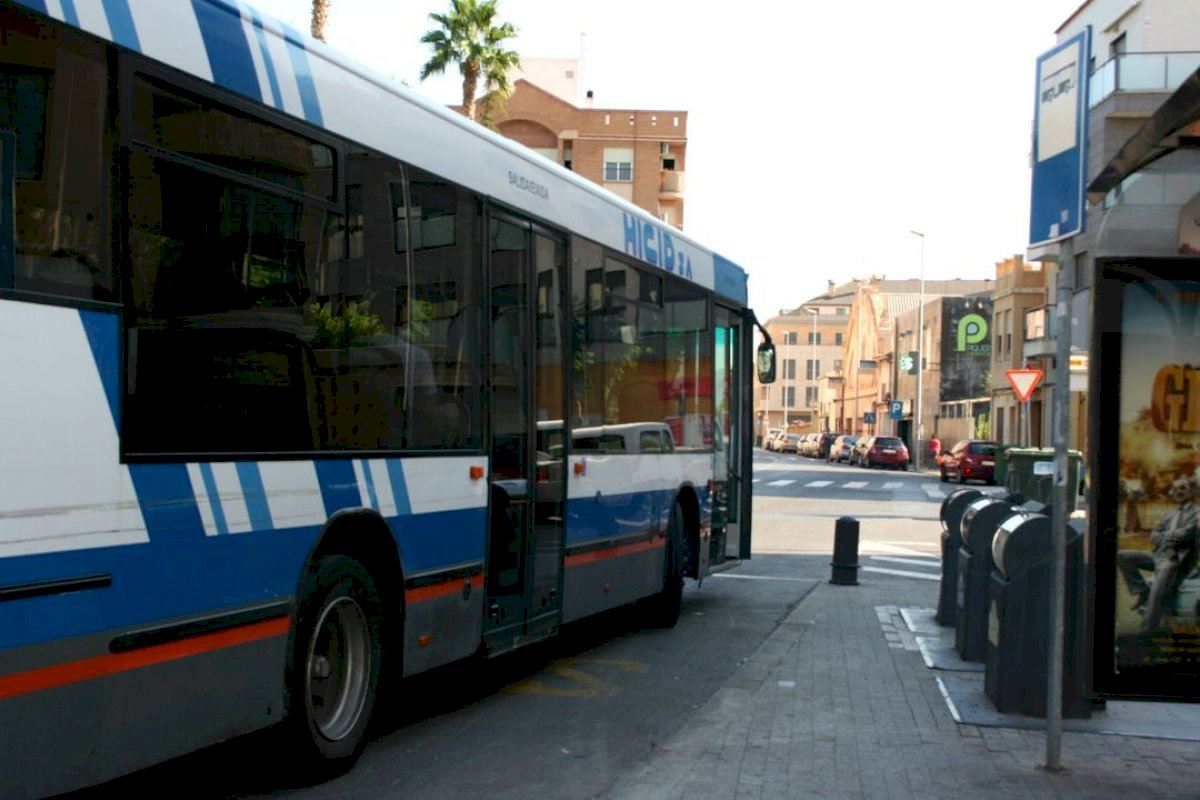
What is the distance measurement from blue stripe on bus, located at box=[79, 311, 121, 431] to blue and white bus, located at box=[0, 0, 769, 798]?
0.04 feet

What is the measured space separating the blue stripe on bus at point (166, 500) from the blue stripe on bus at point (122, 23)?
1489 millimetres

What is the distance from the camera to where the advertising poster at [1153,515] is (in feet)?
22.0

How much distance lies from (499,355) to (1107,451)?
3404 mm

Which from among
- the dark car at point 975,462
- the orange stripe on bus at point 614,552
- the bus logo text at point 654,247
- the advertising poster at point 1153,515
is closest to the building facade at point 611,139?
the dark car at point 975,462

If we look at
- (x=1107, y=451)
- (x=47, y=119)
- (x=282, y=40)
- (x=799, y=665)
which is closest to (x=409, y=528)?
(x=282, y=40)

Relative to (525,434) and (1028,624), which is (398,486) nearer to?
(525,434)

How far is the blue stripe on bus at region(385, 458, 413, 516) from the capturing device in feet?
22.0

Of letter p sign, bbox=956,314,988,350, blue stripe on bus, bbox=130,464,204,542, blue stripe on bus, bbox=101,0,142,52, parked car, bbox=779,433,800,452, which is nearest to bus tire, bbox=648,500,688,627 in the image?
blue stripe on bus, bbox=130,464,204,542

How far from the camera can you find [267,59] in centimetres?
580

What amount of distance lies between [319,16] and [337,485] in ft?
70.5

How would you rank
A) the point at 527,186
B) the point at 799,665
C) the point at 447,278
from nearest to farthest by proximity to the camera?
the point at 447,278 < the point at 527,186 < the point at 799,665

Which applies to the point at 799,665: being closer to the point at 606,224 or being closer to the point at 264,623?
the point at 606,224

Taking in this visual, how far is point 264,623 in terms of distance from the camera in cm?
563

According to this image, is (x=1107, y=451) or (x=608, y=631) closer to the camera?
(x=1107, y=451)
